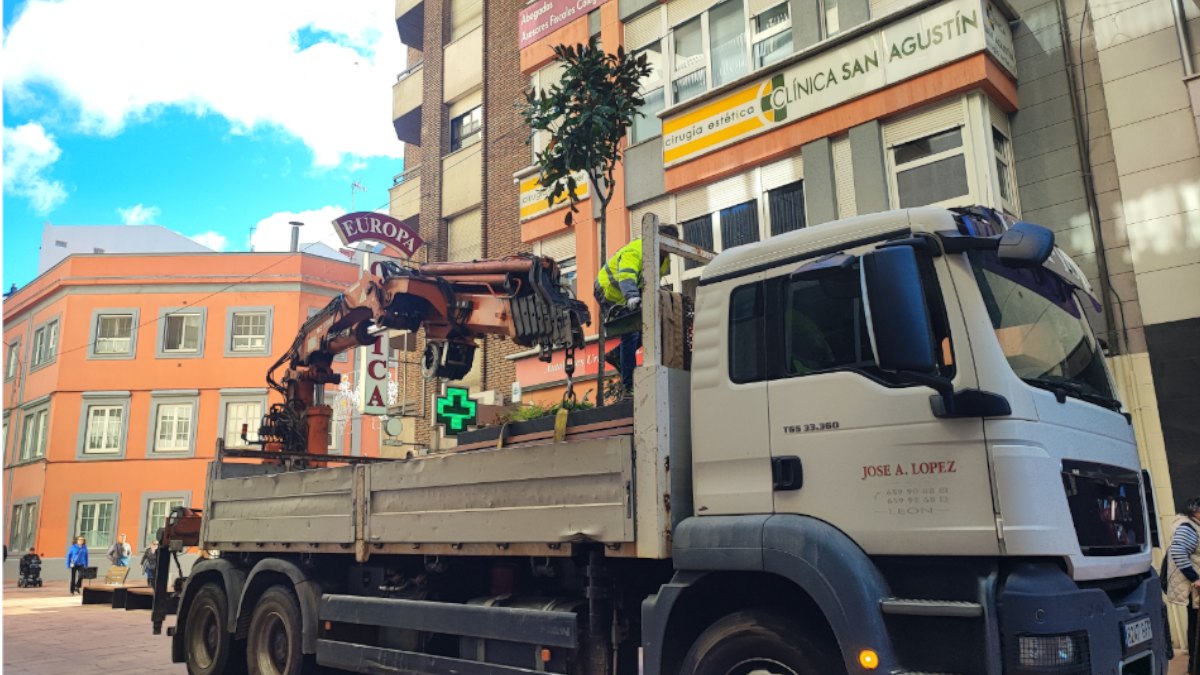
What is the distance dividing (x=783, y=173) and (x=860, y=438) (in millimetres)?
9401

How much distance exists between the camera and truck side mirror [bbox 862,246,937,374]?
3691mm

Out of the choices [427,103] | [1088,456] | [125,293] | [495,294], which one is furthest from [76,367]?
[1088,456]

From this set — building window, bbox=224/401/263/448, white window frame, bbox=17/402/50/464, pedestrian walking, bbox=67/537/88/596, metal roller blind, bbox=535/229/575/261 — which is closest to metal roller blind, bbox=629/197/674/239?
metal roller blind, bbox=535/229/575/261

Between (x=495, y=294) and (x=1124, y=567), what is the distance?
5.12 m

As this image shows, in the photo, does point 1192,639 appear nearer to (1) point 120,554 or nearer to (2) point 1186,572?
(2) point 1186,572

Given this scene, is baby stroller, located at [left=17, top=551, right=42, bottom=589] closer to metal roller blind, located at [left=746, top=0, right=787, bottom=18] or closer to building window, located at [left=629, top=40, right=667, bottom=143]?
building window, located at [left=629, top=40, right=667, bottom=143]

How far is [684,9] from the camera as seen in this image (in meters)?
14.9

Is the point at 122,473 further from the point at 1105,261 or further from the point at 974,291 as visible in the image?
the point at 974,291

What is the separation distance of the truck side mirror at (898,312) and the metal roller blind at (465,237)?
54.2 ft

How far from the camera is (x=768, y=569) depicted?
412 centimetres

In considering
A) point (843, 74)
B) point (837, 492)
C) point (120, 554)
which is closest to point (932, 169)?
point (843, 74)

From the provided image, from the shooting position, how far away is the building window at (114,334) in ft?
104

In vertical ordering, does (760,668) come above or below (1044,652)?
below

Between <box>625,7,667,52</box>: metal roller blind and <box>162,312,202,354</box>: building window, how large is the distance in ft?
73.7
